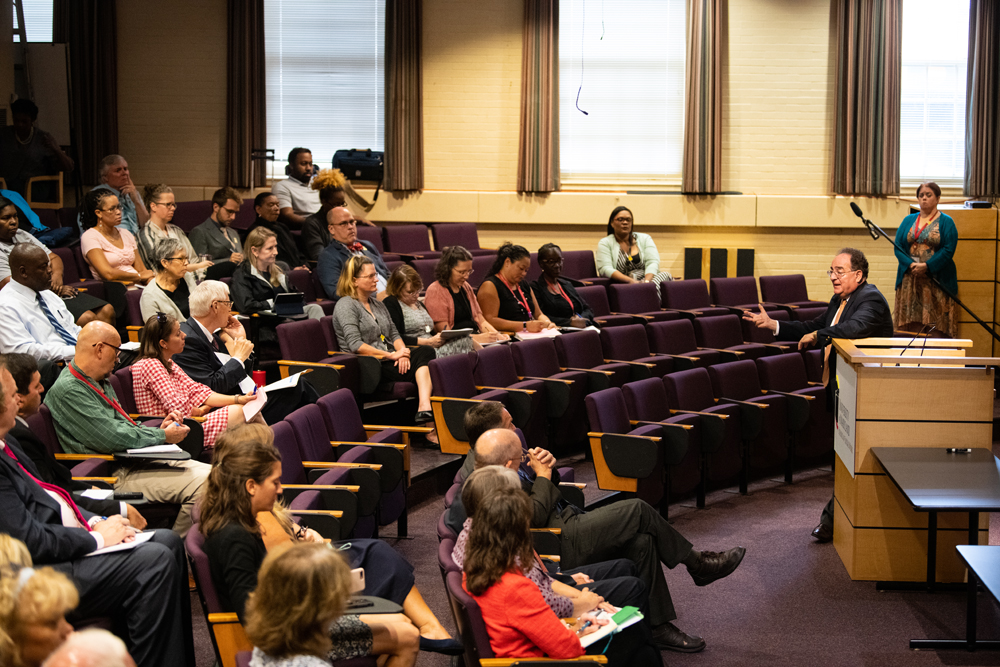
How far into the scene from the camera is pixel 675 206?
888 centimetres

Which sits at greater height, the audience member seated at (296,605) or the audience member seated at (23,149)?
the audience member seated at (23,149)

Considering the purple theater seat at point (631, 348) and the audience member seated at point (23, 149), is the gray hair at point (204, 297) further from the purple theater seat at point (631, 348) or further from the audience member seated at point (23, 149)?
the audience member seated at point (23, 149)

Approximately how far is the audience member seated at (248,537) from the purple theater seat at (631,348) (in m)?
3.49

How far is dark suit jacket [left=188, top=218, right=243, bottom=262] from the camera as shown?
21.2 feet

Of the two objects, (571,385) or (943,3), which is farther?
(943,3)

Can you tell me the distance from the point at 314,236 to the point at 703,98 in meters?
3.89

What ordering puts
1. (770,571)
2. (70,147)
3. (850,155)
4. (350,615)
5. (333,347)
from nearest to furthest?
(350,615) → (770,571) → (333,347) → (70,147) → (850,155)

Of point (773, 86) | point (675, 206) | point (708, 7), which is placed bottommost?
point (675, 206)

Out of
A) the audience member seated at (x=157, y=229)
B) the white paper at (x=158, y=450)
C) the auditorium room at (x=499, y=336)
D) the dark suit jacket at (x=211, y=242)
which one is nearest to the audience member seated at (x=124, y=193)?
the auditorium room at (x=499, y=336)

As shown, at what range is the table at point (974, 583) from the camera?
8.94 feet

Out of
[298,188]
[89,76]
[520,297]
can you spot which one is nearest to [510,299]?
[520,297]

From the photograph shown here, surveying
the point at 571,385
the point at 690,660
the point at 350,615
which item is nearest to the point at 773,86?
the point at 571,385

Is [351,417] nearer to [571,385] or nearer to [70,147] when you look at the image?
[571,385]

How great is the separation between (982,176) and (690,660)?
277 inches
